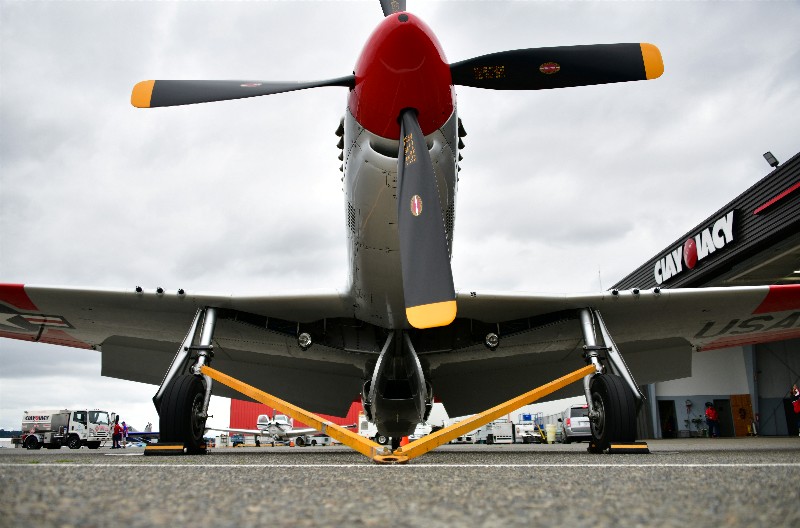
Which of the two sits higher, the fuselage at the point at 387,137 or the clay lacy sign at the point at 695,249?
the clay lacy sign at the point at 695,249

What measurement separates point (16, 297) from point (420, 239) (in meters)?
6.11

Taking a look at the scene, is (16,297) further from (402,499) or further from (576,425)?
(576,425)

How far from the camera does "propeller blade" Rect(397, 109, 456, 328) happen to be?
4.11 meters

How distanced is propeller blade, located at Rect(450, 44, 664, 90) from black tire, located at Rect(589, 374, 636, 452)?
322 centimetres

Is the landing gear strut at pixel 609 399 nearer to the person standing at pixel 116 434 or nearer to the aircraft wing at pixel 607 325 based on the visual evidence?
the aircraft wing at pixel 607 325

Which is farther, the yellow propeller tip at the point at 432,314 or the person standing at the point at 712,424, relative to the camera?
the person standing at the point at 712,424

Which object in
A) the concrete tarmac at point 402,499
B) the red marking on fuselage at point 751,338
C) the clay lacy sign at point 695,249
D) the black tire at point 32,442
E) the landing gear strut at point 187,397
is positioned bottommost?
the black tire at point 32,442

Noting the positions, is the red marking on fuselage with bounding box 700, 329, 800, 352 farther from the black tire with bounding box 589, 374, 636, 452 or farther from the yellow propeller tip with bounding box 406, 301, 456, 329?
the yellow propeller tip with bounding box 406, 301, 456, 329

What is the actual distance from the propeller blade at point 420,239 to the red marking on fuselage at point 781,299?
218 inches

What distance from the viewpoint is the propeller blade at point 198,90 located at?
550 cm

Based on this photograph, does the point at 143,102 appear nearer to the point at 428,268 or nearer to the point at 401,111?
the point at 401,111

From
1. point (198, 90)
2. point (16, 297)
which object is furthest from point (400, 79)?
point (16, 297)

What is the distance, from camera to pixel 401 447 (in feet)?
14.1

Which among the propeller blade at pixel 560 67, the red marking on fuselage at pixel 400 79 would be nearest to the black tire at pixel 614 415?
the propeller blade at pixel 560 67
